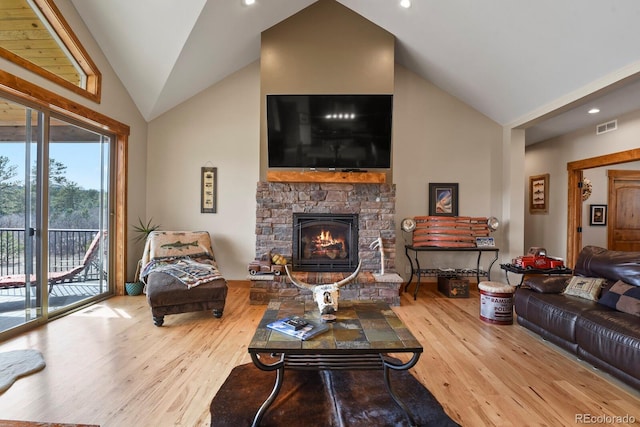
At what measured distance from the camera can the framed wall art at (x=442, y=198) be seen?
506cm

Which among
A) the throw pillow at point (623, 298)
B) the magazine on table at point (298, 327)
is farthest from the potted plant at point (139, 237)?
the throw pillow at point (623, 298)

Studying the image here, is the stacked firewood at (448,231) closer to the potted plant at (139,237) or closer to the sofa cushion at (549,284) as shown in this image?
the sofa cushion at (549,284)

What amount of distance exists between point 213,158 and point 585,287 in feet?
16.2

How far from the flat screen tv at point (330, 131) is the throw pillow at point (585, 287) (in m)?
2.45

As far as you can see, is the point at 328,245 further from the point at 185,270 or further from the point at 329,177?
the point at 185,270

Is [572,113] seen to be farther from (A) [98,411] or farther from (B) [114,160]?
(B) [114,160]

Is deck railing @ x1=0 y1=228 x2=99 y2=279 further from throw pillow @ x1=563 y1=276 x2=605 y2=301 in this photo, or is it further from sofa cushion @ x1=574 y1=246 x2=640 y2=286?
sofa cushion @ x1=574 y1=246 x2=640 y2=286

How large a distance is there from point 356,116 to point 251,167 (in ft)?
Answer: 6.05

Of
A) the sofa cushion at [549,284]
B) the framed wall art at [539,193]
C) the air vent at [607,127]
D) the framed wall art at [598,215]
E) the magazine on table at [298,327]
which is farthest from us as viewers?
the framed wall art at [539,193]

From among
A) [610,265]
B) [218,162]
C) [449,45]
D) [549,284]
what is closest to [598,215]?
[610,265]

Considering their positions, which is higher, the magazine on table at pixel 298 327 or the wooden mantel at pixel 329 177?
the wooden mantel at pixel 329 177

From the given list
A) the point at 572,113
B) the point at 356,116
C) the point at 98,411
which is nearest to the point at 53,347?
the point at 98,411

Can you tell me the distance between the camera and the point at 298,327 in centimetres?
193

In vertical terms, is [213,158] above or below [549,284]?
above
